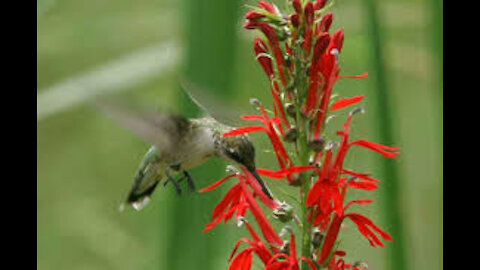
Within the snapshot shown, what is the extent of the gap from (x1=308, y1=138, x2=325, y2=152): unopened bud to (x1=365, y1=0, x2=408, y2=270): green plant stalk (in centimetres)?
30

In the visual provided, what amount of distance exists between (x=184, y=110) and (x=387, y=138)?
0.34m

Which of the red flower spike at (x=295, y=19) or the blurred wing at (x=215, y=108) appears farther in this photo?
the blurred wing at (x=215, y=108)

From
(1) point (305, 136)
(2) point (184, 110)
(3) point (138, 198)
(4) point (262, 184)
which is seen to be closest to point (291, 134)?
(1) point (305, 136)

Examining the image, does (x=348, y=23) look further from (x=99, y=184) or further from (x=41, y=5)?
(x=99, y=184)

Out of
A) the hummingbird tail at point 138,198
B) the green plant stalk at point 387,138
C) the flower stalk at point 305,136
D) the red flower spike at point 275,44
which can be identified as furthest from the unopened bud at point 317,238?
the hummingbird tail at point 138,198

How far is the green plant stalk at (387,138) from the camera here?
127 cm

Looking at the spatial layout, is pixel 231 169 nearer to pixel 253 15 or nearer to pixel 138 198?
pixel 253 15

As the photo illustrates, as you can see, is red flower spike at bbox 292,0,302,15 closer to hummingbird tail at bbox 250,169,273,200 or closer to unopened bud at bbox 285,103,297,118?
unopened bud at bbox 285,103,297,118

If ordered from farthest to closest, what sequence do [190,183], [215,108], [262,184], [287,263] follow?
[215,108], [190,183], [262,184], [287,263]

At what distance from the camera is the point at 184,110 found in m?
1.20

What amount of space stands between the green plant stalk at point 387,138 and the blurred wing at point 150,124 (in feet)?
1.07

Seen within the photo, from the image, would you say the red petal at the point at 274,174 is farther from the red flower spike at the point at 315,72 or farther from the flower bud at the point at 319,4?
the flower bud at the point at 319,4

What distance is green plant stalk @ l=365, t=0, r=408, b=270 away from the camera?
127cm

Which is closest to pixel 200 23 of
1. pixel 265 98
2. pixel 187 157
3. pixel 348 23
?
pixel 187 157
